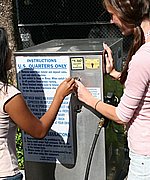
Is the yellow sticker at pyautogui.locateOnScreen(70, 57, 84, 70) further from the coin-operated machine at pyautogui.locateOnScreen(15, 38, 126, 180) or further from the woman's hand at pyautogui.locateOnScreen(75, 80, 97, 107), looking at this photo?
the woman's hand at pyautogui.locateOnScreen(75, 80, 97, 107)

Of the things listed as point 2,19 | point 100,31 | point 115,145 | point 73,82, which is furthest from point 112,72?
point 100,31

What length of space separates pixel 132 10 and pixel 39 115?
1.27 meters

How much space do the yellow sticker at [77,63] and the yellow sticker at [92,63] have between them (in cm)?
4

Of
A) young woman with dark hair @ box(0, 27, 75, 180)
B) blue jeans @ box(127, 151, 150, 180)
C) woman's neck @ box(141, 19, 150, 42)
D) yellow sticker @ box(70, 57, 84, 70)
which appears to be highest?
woman's neck @ box(141, 19, 150, 42)

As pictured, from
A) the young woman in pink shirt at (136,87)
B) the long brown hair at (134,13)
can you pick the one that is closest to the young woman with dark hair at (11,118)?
the young woman in pink shirt at (136,87)

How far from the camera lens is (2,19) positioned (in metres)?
5.89

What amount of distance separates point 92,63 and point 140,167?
863 mm

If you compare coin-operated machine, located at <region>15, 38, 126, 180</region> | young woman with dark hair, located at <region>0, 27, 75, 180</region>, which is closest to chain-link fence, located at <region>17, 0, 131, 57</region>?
coin-operated machine, located at <region>15, 38, 126, 180</region>

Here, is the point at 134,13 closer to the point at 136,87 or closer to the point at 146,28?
the point at 146,28

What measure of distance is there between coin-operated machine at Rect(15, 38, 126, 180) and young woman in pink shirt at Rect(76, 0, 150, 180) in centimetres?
57

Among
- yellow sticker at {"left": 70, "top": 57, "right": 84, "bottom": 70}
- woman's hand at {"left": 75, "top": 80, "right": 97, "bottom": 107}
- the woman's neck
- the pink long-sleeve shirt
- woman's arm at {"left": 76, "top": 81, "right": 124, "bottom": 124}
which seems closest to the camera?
the pink long-sleeve shirt

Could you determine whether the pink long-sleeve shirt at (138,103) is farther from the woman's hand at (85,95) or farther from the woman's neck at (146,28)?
the woman's hand at (85,95)

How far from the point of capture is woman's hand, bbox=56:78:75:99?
2928 millimetres

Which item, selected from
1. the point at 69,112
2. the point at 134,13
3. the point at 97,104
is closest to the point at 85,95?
the point at 97,104
